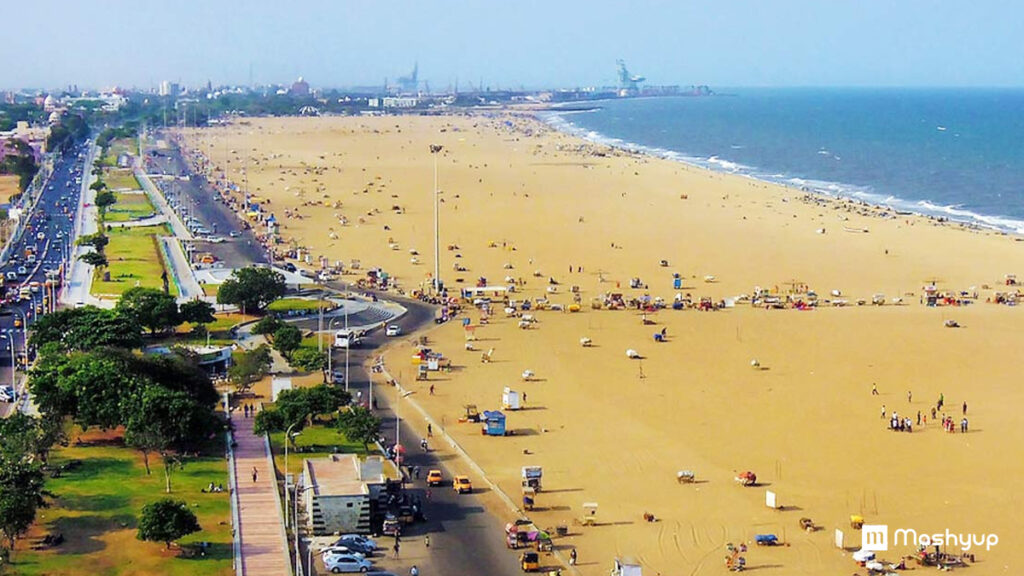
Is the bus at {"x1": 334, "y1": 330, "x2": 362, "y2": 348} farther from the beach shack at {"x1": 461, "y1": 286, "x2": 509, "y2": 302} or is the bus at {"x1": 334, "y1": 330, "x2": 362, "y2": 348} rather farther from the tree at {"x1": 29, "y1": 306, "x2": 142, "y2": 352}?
the beach shack at {"x1": 461, "y1": 286, "x2": 509, "y2": 302}

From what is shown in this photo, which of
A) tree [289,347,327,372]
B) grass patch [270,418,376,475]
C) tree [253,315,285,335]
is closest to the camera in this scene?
grass patch [270,418,376,475]

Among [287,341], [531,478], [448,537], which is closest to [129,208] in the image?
[287,341]

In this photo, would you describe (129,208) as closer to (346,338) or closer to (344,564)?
(346,338)

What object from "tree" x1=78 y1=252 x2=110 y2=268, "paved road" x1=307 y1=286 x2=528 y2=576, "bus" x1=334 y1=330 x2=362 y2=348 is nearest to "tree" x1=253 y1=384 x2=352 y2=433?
"paved road" x1=307 y1=286 x2=528 y2=576

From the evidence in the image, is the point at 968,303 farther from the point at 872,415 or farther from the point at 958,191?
the point at 958,191

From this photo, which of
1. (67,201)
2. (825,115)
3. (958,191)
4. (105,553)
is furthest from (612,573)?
(825,115)

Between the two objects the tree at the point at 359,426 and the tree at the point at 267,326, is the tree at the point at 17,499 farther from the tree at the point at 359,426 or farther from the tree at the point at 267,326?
the tree at the point at 267,326

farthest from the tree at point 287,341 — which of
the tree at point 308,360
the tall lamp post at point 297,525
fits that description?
the tall lamp post at point 297,525
